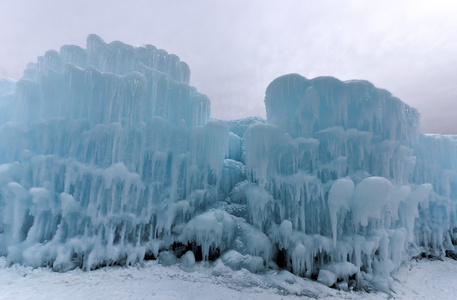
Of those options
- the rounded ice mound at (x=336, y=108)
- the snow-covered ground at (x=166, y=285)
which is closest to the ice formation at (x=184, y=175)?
the rounded ice mound at (x=336, y=108)

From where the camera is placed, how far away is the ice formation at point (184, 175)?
30.9 ft

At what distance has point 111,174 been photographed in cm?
938

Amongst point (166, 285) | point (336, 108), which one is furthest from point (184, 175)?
point (336, 108)

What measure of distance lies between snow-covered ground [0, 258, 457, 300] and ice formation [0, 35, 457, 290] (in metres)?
0.51

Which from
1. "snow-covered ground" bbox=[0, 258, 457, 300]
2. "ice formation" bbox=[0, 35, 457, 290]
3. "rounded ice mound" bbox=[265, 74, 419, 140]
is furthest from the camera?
"rounded ice mound" bbox=[265, 74, 419, 140]

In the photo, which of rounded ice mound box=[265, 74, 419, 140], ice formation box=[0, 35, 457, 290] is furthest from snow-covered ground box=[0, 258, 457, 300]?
rounded ice mound box=[265, 74, 419, 140]

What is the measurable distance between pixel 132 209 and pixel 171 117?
5.21 m

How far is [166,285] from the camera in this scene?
319 inches

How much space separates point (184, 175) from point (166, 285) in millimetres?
5347

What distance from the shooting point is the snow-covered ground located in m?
7.28

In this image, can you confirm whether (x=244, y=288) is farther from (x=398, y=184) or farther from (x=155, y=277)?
(x=398, y=184)

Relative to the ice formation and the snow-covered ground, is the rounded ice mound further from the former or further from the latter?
the snow-covered ground

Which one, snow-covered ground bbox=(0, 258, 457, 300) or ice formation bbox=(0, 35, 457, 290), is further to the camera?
ice formation bbox=(0, 35, 457, 290)

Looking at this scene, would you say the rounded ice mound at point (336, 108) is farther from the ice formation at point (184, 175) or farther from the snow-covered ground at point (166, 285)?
the snow-covered ground at point (166, 285)
